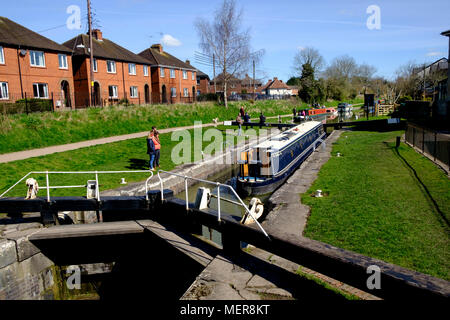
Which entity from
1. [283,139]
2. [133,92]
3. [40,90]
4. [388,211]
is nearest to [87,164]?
[283,139]

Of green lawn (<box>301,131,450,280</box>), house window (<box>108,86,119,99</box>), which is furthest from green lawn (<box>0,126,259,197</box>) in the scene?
house window (<box>108,86,119,99</box>)

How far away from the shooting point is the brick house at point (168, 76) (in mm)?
40841

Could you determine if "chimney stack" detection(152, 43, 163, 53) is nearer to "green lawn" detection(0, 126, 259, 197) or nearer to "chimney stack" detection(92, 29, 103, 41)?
"chimney stack" detection(92, 29, 103, 41)

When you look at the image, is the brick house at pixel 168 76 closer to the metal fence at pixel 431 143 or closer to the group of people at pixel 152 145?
the group of people at pixel 152 145

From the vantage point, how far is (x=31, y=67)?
84.6 feet

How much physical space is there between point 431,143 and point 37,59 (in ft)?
88.5

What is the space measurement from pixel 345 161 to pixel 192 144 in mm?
8741

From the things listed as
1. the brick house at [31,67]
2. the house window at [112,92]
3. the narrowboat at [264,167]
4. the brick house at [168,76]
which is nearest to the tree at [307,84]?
the brick house at [168,76]

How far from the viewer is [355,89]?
3231 inches

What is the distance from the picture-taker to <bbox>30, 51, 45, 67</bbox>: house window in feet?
85.0
